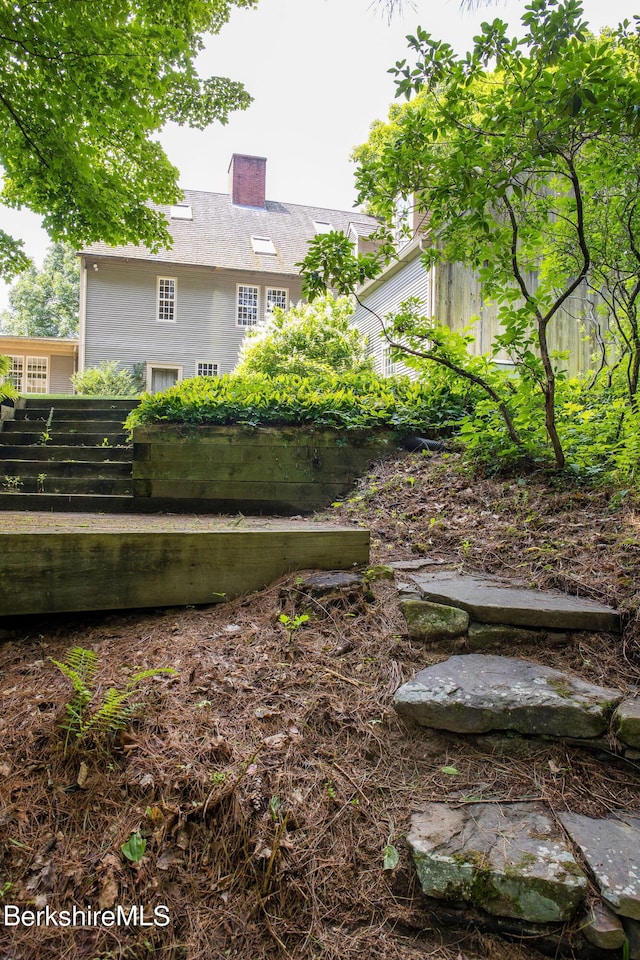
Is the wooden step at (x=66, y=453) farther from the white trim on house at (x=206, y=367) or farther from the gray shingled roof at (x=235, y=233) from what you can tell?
the gray shingled roof at (x=235, y=233)

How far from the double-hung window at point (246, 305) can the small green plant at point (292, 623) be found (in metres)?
16.7

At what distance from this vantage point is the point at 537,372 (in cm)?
314

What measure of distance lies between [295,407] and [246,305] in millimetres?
14473

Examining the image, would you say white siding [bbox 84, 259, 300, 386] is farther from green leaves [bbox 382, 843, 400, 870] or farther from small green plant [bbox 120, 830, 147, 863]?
green leaves [bbox 382, 843, 400, 870]

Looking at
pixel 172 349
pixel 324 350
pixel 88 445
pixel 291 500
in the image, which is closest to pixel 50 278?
pixel 172 349

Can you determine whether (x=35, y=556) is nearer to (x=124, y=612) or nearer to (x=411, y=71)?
(x=124, y=612)

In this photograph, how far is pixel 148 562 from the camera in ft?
7.27

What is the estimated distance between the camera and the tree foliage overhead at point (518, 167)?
2.31 m

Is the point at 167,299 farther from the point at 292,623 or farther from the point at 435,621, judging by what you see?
the point at 435,621

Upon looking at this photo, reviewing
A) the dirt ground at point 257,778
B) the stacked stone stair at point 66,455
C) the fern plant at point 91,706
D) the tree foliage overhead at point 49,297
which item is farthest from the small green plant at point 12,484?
the tree foliage overhead at point 49,297

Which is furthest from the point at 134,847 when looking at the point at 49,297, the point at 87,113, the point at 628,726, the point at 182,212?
the point at 49,297

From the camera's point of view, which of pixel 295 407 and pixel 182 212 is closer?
pixel 295 407

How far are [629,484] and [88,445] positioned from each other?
4949 mm

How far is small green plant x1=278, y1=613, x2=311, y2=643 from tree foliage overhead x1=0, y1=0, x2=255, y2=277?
4448mm
